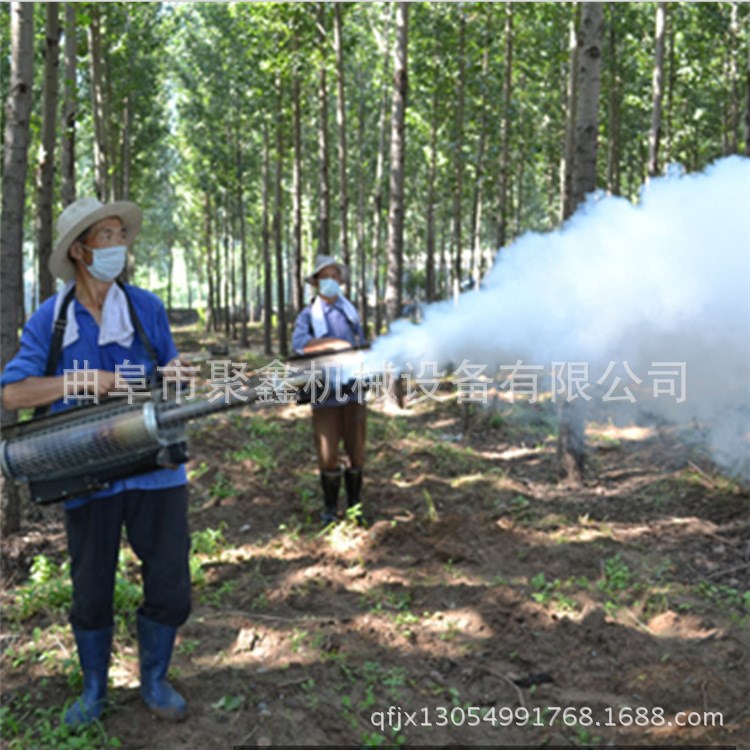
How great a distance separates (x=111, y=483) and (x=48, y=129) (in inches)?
206

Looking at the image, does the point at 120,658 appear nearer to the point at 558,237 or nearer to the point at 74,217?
the point at 74,217

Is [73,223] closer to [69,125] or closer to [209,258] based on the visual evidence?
[69,125]

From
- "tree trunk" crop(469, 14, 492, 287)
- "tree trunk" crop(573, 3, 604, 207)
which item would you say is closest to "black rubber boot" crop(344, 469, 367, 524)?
"tree trunk" crop(573, 3, 604, 207)

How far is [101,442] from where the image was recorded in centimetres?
333

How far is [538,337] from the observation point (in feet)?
13.4

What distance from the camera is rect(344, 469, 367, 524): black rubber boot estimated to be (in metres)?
6.74

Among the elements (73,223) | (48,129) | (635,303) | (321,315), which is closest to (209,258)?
(48,129)

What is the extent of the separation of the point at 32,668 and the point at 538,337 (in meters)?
3.42

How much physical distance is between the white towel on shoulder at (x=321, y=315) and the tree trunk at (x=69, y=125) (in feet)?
12.2

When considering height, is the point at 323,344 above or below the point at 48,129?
below

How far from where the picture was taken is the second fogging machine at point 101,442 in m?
3.35

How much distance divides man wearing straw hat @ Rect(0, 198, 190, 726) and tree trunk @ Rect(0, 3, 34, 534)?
2396 millimetres

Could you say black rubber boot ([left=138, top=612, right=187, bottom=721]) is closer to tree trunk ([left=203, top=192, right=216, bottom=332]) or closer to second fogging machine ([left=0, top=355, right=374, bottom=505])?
second fogging machine ([left=0, top=355, right=374, bottom=505])

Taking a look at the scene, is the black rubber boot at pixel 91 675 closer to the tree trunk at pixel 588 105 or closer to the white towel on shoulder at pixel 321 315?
the white towel on shoulder at pixel 321 315
